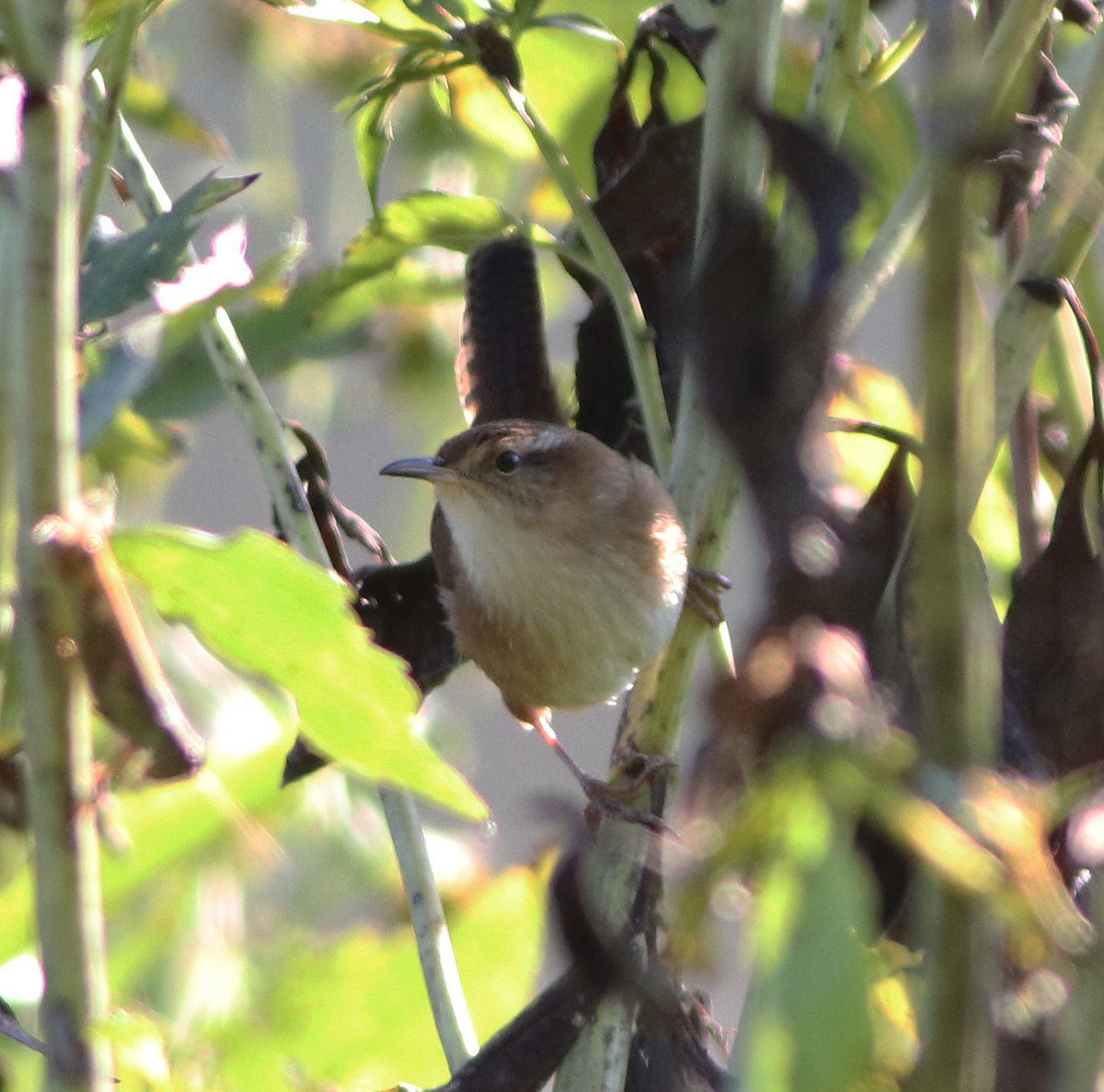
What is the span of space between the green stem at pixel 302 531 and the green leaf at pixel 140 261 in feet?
0.56

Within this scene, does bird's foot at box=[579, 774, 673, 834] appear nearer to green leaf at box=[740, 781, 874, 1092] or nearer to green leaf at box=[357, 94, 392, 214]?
green leaf at box=[740, 781, 874, 1092]

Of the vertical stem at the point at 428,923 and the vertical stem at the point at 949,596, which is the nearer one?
the vertical stem at the point at 949,596

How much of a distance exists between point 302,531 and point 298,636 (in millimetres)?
526

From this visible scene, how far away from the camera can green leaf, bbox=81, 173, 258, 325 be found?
2.64ft

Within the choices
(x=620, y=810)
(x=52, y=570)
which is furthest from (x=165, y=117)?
(x=52, y=570)

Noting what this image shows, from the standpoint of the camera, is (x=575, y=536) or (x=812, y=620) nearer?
(x=812, y=620)

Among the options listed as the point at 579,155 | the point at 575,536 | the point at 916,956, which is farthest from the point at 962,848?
the point at 575,536

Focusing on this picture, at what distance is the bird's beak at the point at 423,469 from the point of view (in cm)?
211

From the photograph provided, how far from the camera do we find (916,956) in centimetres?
67

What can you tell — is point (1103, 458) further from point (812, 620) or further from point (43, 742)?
point (43, 742)

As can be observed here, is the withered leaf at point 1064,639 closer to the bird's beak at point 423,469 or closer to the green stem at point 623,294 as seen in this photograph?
the green stem at point 623,294

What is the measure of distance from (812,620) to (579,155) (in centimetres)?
99

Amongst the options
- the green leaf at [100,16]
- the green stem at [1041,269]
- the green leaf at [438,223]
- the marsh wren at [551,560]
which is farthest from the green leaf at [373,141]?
the marsh wren at [551,560]

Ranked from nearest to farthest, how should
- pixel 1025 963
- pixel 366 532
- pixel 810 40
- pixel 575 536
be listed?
pixel 1025 963 < pixel 366 532 < pixel 810 40 < pixel 575 536
